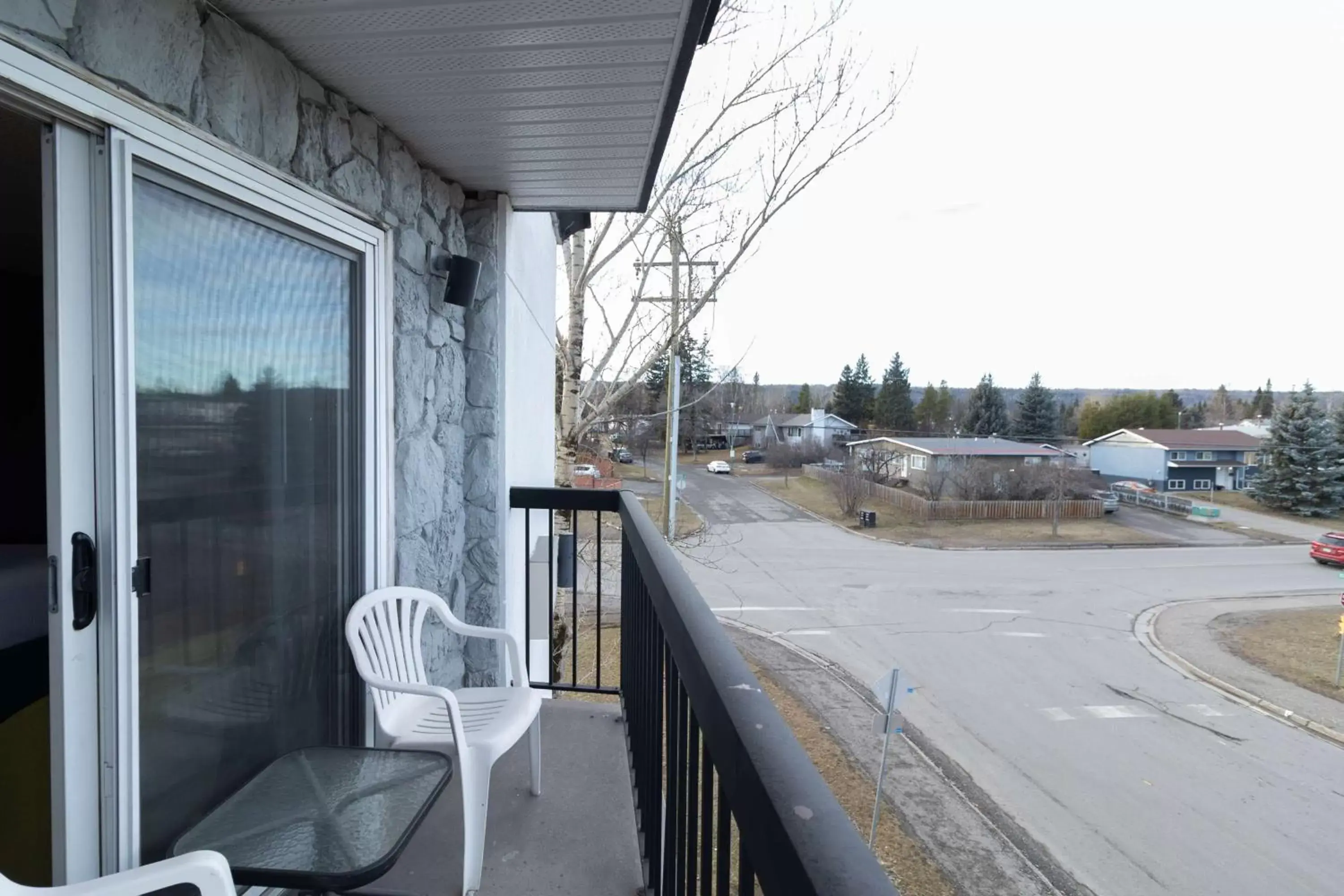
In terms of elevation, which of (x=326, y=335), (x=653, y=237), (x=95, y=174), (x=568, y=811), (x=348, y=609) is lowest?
(x=568, y=811)

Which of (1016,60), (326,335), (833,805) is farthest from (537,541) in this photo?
(1016,60)

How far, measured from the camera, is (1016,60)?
10914 millimetres

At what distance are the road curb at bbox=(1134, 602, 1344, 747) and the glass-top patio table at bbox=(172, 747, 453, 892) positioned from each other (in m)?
12.3

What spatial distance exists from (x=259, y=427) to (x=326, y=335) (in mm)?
394

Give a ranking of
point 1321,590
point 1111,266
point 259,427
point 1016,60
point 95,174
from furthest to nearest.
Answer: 1. point 1111,266
2. point 1321,590
3. point 1016,60
4. point 259,427
5. point 95,174

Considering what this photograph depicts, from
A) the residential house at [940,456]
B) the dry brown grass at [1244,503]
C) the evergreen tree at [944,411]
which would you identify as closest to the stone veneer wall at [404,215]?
the residential house at [940,456]

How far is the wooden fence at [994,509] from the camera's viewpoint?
73.2 feet

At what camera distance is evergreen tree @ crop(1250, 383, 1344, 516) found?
936 inches

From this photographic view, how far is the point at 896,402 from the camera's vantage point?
37812 mm

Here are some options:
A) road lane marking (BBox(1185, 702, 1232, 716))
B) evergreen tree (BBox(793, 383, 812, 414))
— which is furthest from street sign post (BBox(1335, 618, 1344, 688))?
evergreen tree (BBox(793, 383, 812, 414))

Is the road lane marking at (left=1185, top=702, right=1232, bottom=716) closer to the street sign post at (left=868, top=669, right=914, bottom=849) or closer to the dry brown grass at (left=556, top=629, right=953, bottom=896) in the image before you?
the dry brown grass at (left=556, top=629, right=953, bottom=896)

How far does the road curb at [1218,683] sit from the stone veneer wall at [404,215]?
11828mm

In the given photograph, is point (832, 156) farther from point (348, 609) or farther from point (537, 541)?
point (348, 609)

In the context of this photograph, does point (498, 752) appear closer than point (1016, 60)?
Yes
